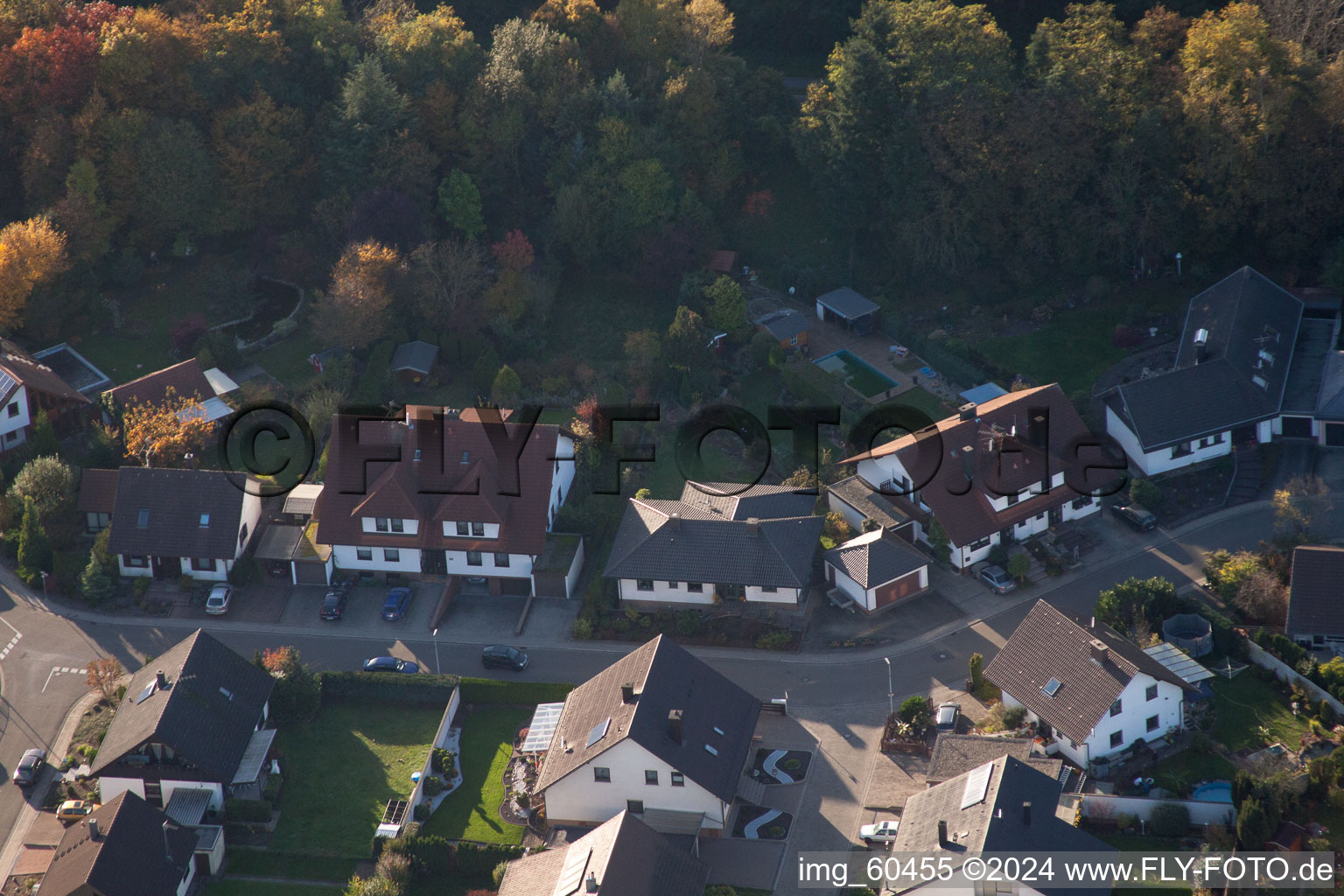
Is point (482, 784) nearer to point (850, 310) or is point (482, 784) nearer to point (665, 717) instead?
point (665, 717)

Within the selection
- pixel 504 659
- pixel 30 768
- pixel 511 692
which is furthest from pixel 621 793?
pixel 30 768

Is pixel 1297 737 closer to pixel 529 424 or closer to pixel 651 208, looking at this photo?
pixel 529 424

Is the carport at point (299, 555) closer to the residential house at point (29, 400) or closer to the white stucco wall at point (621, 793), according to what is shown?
the residential house at point (29, 400)

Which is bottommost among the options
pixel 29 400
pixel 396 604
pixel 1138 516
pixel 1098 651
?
pixel 396 604

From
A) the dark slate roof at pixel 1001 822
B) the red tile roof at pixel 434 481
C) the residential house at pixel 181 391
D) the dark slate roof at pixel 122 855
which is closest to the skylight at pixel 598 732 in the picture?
the dark slate roof at pixel 1001 822

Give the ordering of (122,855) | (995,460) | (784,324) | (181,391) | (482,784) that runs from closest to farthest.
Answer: (122,855) < (482,784) < (995,460) < (181,391) < (784,324)

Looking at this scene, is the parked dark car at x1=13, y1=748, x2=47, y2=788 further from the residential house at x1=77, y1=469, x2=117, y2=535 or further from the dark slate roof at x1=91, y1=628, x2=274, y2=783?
the residential house at x1=77, y1=469, x2=117, y2=535
